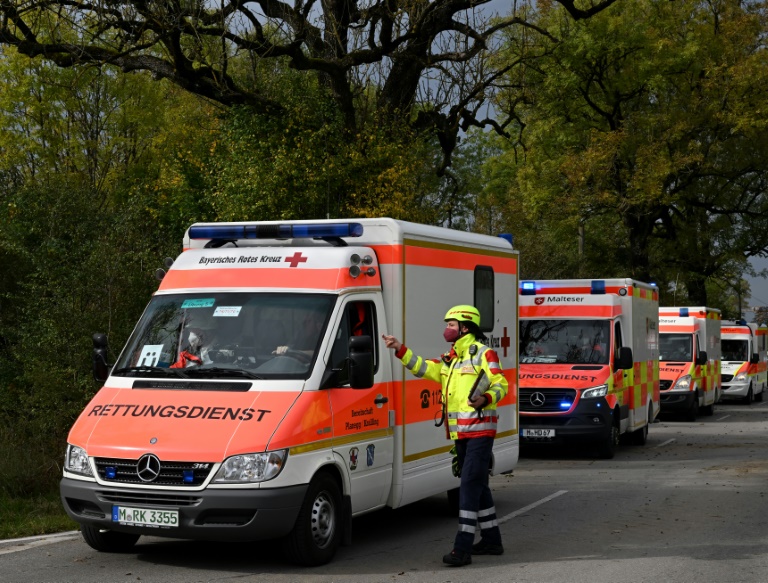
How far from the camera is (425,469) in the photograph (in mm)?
10180

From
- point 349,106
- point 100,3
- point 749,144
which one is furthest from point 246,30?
point 749,144

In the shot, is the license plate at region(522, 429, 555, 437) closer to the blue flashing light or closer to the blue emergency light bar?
the blue flashing light

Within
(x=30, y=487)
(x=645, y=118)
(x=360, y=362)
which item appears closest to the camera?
(x=360, y=362)

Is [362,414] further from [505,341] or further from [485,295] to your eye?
[505,341]

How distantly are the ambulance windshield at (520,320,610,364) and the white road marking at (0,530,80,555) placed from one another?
31.5ft

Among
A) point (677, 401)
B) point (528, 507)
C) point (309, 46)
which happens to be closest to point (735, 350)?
point (677, 401)

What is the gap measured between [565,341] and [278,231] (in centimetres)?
941

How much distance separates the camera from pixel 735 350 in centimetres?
3697

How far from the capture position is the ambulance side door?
28.8 ft

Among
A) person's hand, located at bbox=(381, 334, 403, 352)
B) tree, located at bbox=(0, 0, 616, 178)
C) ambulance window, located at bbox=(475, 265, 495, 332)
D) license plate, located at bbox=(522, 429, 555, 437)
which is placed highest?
tree, located at bbox=(0, 0, 616, 178)

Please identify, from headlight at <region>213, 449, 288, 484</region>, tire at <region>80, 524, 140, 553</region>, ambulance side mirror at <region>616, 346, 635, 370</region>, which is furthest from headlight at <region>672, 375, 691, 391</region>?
headlight at <region>213, 449, 288, 484</region>

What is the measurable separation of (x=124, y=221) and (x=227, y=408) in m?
9.74

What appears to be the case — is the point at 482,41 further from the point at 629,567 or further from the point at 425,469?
the point at 629,567

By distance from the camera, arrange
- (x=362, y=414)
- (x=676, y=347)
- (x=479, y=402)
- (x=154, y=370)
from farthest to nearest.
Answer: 1. (x=676, y=347)
2. (x=362, y=414)
3. (x=154, y=370)
4. (x=479, y=402)
